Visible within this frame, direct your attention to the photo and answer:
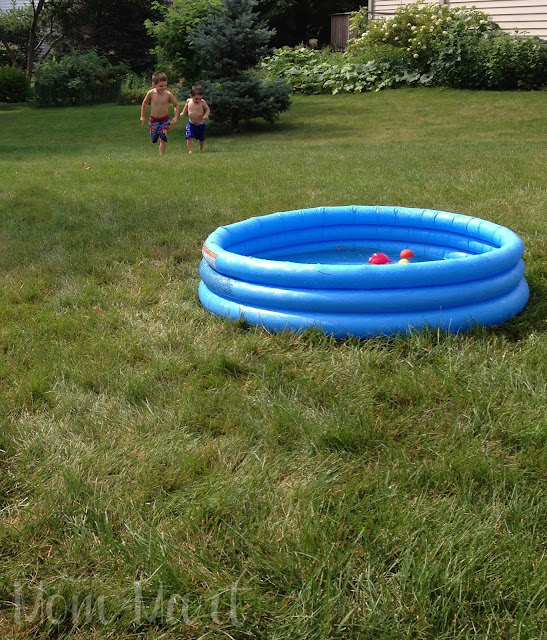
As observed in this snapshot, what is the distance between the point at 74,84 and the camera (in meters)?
19.9

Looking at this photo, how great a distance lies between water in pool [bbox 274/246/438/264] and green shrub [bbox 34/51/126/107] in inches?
678

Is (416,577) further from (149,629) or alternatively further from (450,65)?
(450,65)

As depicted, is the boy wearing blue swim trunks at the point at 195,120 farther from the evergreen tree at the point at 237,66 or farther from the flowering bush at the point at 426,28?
the flowering bush at the point at 426,28

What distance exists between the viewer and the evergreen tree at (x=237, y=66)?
1283cm

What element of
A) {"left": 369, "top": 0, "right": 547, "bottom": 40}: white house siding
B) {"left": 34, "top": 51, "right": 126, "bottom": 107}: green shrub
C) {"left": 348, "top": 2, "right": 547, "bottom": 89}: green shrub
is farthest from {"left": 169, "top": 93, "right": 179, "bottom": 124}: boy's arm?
{"left": 34, "top": 51, "right": 126, "bottom": 107}: green shrub

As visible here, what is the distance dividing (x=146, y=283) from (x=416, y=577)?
2.89 metres

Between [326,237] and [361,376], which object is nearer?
[361,376]

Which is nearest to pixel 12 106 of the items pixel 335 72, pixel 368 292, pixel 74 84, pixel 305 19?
pixel 74 84

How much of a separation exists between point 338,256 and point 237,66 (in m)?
9.32

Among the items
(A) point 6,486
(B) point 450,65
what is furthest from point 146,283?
(B) point 450,65

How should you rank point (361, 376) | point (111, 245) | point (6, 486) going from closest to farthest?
1. point (6, 486)
2. point (361, 376)
3. point (111, 245)

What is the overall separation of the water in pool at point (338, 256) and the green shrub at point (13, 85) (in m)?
19.1

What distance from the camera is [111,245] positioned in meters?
4.97

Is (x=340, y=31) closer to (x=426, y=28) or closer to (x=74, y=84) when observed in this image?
(x=426, y=28)
